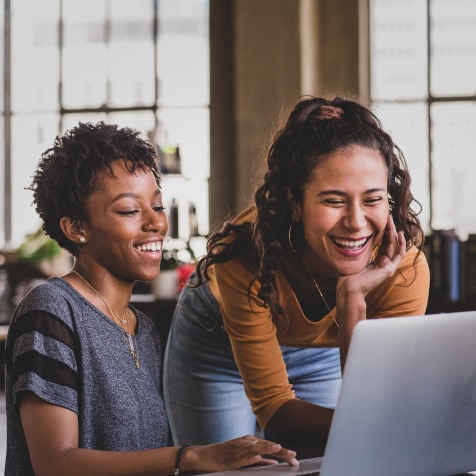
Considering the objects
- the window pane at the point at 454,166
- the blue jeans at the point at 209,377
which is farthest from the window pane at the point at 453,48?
the blue jeans at the point at 209,377

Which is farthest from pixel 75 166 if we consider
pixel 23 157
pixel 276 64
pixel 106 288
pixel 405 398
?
pixel 23 157

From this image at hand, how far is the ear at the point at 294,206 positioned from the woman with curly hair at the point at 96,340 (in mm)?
289

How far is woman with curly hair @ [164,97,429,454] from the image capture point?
4.95 ft

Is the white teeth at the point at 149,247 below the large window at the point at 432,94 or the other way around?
below

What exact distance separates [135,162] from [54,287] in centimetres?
27

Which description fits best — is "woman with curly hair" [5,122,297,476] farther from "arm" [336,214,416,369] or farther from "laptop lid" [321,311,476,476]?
"arm" [336,214,416,369]

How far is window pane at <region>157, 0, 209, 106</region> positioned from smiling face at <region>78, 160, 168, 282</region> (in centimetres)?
412

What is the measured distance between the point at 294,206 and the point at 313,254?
0.35 ft

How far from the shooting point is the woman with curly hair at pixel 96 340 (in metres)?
1.12

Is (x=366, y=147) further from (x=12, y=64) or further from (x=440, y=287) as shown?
(x=12, y=64)

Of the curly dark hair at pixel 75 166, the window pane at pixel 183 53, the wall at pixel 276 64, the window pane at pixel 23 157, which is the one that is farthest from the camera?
the window pane at pixel 23 157

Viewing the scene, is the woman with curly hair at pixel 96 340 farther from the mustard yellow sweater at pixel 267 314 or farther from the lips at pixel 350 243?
the lips at pixel 350 243

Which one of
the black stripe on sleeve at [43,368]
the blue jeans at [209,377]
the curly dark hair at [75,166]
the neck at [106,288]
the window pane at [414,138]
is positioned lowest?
the blue jeans at [209,377]

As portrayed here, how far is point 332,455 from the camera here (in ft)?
3.02
